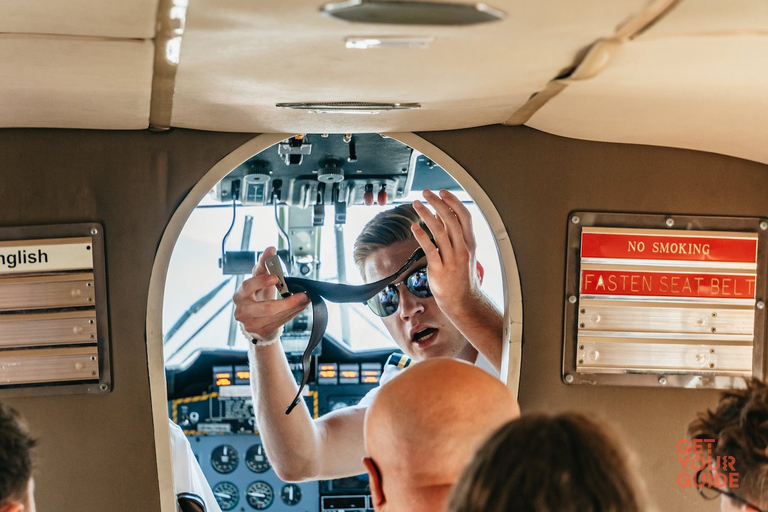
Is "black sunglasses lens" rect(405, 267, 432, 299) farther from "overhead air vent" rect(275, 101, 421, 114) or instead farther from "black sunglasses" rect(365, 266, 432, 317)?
"overhead air vent" rect(275, 101, 421, 114)

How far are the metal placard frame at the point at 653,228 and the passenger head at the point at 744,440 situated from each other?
0.61 metres

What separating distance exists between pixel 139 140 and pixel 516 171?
1.37 m

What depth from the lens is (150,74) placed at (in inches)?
78.6

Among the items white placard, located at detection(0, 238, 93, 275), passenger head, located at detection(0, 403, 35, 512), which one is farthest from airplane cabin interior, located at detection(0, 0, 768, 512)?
passenger head, located at detection(0, 403, 35, 512)

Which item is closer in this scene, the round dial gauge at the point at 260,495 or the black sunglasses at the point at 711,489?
the black sunglasses at the point at 711,489

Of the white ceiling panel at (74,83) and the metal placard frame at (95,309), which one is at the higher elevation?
the white ceiling panel at (74,83)

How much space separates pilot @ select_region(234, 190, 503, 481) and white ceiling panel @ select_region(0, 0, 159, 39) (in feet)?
3.95

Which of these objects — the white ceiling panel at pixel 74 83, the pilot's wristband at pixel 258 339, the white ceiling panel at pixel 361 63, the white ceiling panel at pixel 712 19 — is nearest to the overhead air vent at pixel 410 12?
the white ceiling panel at pixel 361 63

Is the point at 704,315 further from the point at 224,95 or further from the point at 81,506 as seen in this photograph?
the point at 81,506

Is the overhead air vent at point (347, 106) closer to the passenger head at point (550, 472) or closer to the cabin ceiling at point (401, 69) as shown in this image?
the cabin ceiling at point (401, 69)

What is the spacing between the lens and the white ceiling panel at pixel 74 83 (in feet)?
5.65

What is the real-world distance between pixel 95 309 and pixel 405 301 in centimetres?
164

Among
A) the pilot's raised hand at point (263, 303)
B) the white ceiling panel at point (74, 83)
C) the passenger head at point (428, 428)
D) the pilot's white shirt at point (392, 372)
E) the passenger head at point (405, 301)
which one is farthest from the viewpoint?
the passenger head at point (405, 301)

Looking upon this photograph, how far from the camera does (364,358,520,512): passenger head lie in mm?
1608
